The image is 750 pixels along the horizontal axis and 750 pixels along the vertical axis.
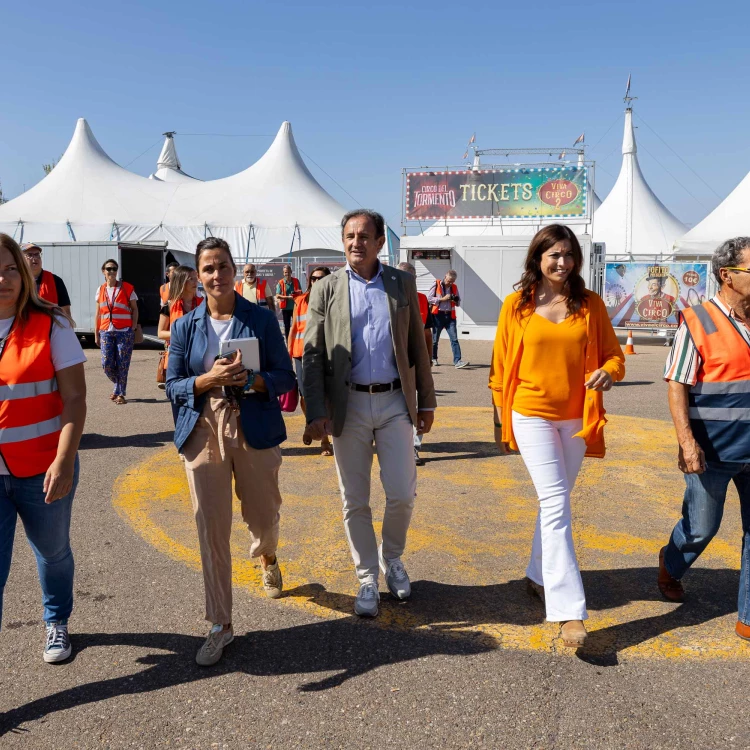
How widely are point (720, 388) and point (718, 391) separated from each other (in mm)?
16

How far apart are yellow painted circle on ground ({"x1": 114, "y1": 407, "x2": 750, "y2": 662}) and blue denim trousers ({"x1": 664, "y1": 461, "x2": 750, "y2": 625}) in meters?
0.28

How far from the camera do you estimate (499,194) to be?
2539 centimetres

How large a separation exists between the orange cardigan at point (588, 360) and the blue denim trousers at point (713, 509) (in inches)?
18.4

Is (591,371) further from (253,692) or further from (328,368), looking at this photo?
(253,692)

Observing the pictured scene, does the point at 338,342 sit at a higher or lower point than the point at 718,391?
higher

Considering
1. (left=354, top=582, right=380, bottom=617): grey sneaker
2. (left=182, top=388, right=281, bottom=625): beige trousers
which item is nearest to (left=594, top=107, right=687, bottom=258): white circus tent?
(left=354, top=582, right=380, bottom=617): grey sneaker

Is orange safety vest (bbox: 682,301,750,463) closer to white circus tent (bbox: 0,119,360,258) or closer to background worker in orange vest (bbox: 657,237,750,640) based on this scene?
background worker in orange vest (bbox: 657,237,750,640)

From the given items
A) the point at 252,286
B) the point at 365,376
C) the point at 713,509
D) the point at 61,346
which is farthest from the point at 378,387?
the point at 252,286

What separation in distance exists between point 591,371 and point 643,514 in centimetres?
220

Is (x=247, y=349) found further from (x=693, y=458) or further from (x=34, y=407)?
(x=693, y=458)

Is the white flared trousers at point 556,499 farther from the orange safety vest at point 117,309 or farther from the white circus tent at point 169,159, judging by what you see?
the white circus tent at point 169,159

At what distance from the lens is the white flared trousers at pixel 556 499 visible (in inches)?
124

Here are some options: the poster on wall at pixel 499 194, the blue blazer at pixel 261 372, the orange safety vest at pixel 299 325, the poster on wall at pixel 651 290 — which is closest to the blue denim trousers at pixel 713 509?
the blue blazer at pixel 261 372

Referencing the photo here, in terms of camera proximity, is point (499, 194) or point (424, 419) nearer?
point (424, 419)
